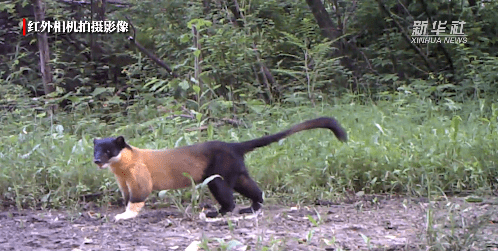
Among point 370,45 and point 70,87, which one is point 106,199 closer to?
point 70,87

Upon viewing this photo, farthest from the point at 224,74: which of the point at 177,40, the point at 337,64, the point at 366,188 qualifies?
the point at 366,188

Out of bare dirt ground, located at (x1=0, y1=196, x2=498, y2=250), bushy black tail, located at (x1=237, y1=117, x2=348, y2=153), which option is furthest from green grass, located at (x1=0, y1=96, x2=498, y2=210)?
bushy black tail, located at (x1=237, y1=117, x2=348, y2=153)

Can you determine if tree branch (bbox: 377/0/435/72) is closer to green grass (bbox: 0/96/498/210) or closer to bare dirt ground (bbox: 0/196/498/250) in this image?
green grass (bbox: 0/96/498/210)

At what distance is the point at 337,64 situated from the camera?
977 cm

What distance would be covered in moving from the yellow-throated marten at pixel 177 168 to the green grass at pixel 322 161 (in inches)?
19.2

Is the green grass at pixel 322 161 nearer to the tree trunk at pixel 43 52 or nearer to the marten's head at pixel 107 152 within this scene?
the marten's head at pixel 107 152

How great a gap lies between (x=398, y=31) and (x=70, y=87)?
519 cm

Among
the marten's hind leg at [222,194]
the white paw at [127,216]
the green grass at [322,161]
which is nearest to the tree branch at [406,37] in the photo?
the green grass at [322,161]

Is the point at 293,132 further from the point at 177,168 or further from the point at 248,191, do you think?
the point at 177,168

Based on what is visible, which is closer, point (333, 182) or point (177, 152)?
point (177, 152)

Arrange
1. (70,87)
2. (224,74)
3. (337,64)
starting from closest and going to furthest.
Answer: (224,74)
(337,64)
(70,87)

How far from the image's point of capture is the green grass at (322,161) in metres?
5.05

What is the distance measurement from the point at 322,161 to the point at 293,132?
75 centimetres

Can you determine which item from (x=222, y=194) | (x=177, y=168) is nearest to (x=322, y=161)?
(x=222, y=194)
